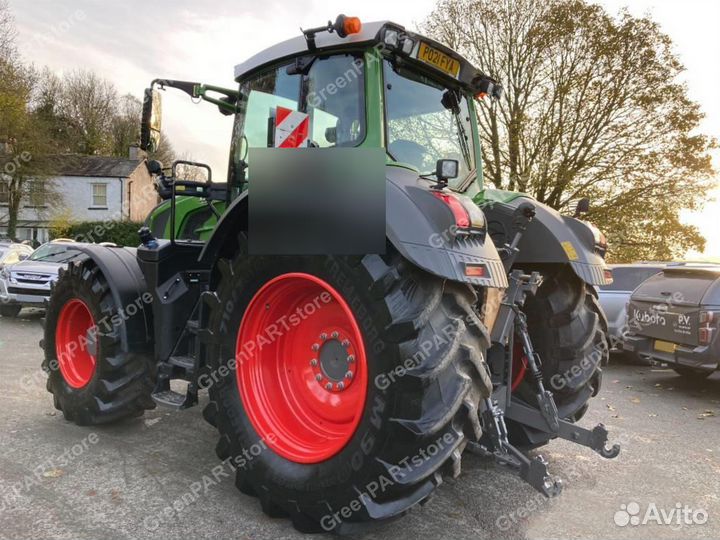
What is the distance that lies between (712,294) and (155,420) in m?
6.44

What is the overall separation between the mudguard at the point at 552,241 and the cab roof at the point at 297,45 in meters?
1.41

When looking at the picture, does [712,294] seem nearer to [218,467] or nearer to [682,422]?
[682,422]

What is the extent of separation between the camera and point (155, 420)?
191 inches

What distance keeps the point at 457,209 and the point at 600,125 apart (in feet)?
57.8

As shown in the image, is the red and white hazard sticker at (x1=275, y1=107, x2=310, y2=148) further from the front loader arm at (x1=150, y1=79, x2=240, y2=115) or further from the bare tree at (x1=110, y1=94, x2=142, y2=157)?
the bare tree at (x1=110, y1=94, x2=142, y2=157)

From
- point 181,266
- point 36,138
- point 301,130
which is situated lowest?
point 181,266

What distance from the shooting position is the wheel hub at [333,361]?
3092 millimetres

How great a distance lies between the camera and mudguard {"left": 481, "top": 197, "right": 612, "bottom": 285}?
383cm

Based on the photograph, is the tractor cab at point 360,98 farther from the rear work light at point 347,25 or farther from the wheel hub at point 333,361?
the wheel hub at point 333,361

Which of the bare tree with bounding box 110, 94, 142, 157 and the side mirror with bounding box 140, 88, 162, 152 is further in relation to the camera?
the bare tree with bounding box 110, 94, 142, 157

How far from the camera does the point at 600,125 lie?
18344 mm

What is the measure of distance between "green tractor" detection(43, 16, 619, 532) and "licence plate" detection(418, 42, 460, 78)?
0.02 m

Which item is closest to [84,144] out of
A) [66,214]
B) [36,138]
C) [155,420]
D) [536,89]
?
[66,214]

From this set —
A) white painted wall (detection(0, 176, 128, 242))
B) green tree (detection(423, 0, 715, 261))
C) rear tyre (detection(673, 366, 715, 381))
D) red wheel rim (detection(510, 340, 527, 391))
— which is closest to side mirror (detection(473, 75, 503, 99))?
red wheel rim (detection(510, 340, 527, 391))
